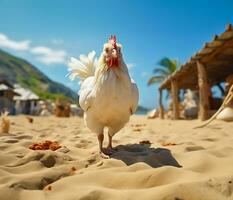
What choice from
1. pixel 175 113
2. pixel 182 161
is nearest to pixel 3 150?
pixel 182 161

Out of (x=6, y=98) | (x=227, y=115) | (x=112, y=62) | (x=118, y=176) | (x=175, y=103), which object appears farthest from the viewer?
(x=6, y=98)

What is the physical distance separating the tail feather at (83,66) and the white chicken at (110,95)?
112 cm

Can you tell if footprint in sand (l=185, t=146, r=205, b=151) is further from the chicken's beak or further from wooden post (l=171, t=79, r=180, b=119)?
wooden post (l=171, t=79, r=180, b=119)

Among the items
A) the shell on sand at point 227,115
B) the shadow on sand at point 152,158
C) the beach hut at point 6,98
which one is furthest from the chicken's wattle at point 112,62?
the beach hut at point 6,98

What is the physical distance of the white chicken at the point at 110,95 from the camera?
11.9 ft

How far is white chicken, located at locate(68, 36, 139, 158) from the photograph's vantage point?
143 inches

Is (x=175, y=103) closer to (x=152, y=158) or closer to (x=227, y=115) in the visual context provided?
(x=227, y=115)

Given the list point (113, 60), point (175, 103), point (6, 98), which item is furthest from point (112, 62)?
point (6, 98)

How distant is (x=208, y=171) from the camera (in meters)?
2.76

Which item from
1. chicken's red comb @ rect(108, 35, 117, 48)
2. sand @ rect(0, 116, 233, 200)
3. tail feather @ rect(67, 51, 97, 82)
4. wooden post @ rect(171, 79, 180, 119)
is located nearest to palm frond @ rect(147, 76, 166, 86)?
wooden post @ rect(171, 79, 180, 119)

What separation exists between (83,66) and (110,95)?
166 centimetres

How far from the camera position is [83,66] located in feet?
16.7

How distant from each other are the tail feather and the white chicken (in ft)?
3.69

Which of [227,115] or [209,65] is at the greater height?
[209,65]
